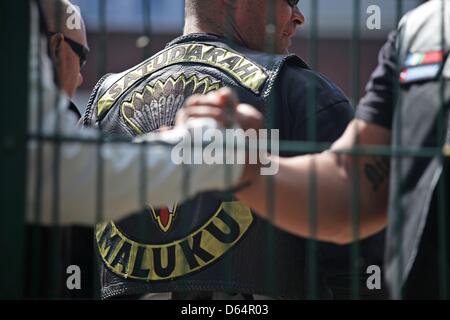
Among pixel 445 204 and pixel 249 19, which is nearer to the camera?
pixel 445 204

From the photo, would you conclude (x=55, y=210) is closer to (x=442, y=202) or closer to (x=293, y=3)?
(x=442, y=202)

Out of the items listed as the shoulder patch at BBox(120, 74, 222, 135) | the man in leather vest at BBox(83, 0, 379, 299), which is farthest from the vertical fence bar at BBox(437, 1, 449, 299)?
the shoulder patch at BBox(120, 74, 222, 135)

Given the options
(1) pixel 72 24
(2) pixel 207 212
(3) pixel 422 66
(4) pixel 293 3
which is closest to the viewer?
(3) pixel 422 66

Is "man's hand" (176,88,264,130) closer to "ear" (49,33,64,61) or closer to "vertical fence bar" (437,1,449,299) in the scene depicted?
"vertical fence bar" (437,1,449,299)

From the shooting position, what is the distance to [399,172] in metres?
2.29

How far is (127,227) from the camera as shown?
10.3 feet

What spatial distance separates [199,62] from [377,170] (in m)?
0.90

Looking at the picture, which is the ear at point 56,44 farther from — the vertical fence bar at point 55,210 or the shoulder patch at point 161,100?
the vertical fence bar at point 55,210

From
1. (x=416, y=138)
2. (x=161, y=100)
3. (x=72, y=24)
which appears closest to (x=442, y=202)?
(x=416, y=138)
